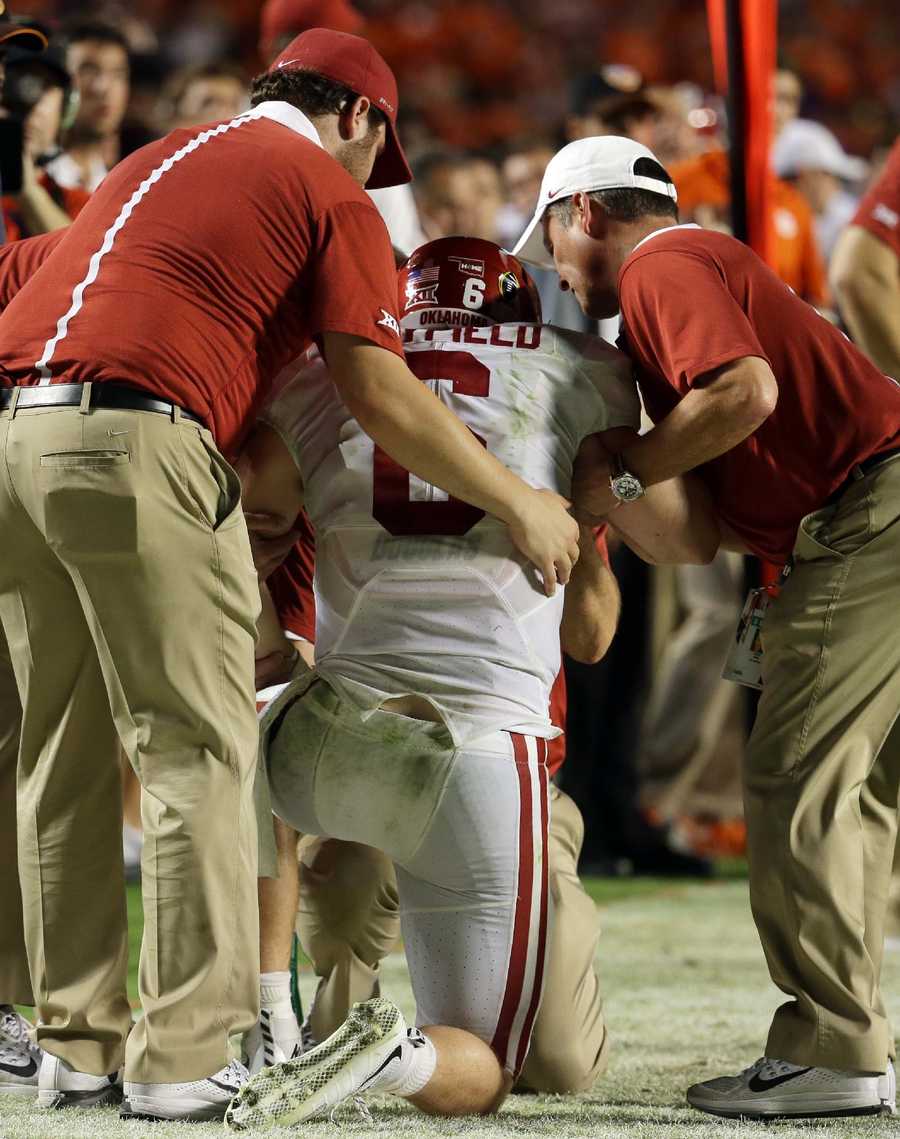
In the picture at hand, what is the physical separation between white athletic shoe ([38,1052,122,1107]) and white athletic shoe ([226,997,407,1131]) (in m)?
0.38

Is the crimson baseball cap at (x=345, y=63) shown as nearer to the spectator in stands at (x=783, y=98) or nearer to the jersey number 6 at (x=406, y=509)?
the jersey number 6 at (x=406, y=509)

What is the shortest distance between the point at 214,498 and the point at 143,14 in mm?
10104

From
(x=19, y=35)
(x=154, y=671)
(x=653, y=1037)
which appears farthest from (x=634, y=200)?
(x=653, y=1037)

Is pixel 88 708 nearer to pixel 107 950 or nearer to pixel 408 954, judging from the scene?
pixel 107 950

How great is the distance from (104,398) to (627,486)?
0.82m

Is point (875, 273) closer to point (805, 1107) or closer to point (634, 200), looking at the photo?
point (634, 200)

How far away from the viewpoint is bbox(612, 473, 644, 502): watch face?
2545mm

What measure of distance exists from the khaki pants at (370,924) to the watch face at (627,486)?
58 cm

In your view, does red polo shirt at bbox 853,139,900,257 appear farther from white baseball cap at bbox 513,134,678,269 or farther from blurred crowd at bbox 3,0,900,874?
blurred crowd at bbox 3,0,900,874

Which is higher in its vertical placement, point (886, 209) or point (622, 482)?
point (886, 209)

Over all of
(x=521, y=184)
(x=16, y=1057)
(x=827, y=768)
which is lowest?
(x=16, y=1057)

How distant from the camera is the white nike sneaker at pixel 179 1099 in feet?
7.24

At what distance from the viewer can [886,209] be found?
3568mm

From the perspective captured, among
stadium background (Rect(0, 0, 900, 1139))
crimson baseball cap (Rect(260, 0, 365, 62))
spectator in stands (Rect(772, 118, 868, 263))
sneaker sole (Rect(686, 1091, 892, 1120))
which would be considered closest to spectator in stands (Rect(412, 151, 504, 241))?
stadium background (Rect(0, 0, 900, 1139))
